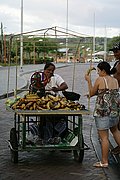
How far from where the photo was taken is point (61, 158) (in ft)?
26.7

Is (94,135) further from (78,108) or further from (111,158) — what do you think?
(78,108)

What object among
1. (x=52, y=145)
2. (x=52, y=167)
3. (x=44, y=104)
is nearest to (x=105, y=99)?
(x=44, y=104)

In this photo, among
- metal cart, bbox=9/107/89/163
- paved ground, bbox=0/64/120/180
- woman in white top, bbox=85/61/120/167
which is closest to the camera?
paved ground, bbox=0/64/120/180

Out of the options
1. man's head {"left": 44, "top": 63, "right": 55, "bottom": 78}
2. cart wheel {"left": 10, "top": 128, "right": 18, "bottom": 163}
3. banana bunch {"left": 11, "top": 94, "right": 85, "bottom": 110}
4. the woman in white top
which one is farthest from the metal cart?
man's head {"left": 44, "top": 63, "right": 55, "bottom": 78}

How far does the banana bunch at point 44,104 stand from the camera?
763 cm

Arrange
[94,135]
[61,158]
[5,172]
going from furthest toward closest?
[94,135]
[61,158]
[5,172]

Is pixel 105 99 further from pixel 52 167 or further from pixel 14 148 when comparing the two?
pixel 14 148

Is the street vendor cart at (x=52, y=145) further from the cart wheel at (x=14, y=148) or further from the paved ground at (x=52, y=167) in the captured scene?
the paved ground at (x=52, y=167)

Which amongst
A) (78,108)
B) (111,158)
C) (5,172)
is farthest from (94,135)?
(5,172)

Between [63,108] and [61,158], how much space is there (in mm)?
961

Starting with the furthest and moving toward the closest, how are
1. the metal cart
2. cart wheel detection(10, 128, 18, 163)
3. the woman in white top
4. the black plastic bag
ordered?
1. the black plastic bag
2. cart wheel detection(10, 128, 18, 163)
3. the metal cart
4. the woman in white top

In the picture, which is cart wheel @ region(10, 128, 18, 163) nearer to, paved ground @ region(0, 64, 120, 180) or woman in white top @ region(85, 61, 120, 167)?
paved ground @ region(0, 64, 120, 180)

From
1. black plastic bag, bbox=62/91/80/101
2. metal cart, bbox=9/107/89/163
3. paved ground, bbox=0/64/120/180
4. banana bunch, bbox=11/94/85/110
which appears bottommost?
paved ground, bbox=0/64/120/180

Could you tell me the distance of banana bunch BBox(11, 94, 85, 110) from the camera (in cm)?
763
